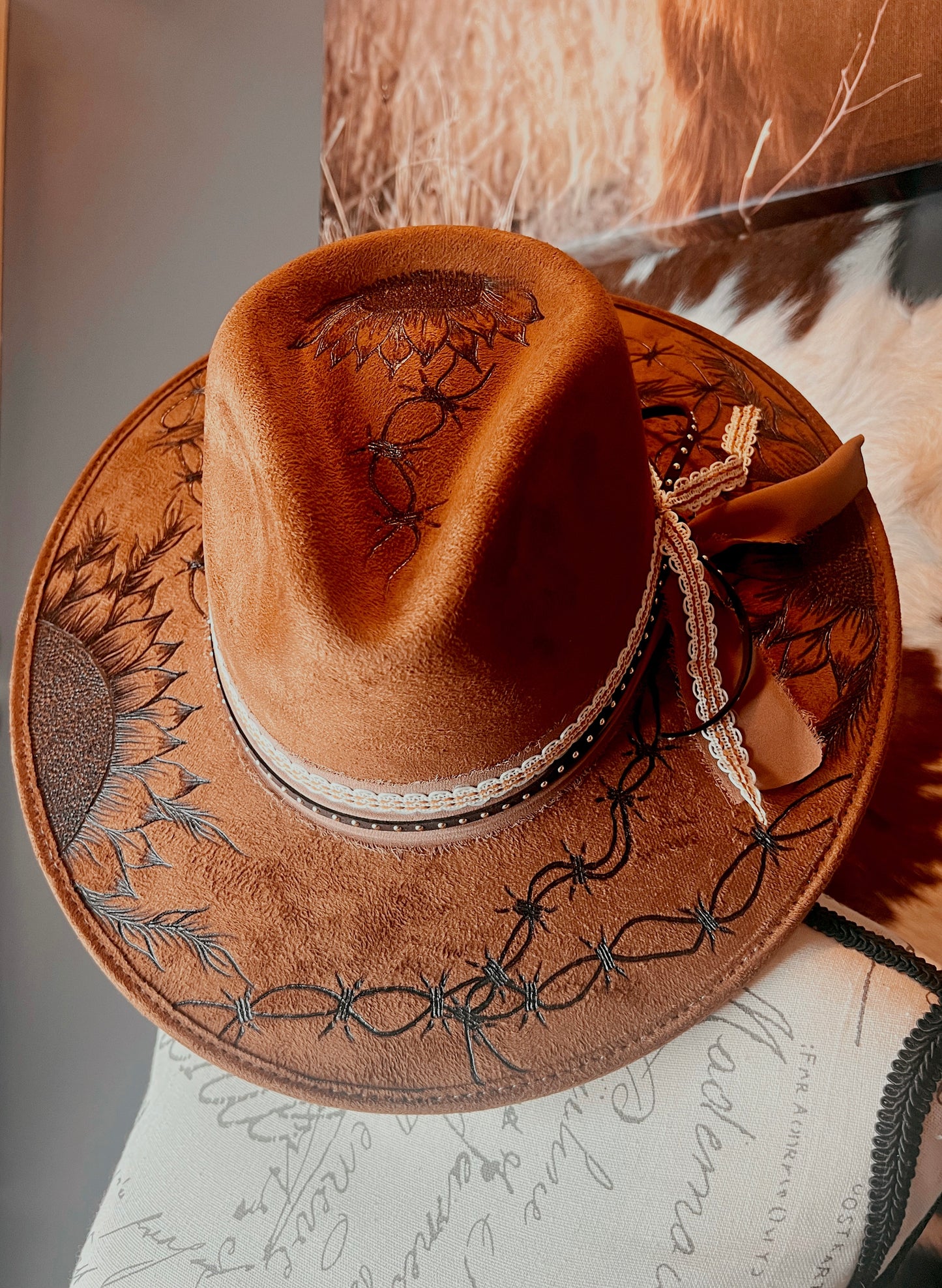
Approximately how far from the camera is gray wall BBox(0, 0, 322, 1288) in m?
1.63

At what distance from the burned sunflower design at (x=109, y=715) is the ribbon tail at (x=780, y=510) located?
47 cm

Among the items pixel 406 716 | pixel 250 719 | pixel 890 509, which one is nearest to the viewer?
pixel 406 716

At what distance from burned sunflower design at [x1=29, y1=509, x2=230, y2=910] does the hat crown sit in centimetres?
15

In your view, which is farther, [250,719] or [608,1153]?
[608,1153]

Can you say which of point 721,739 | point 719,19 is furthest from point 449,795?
point 719,19

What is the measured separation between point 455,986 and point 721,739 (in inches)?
10.7

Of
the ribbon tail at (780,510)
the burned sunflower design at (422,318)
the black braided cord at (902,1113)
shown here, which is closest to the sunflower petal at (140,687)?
the burned sunflower design at (422,318)

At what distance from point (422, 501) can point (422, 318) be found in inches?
6.1

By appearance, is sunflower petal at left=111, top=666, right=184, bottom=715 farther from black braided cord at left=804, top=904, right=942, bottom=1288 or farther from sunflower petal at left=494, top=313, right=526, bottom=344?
black braided cord at left=804, top=904, right=942, bottom=1288

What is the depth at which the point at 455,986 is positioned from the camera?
655 mm

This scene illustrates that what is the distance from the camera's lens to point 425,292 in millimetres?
646

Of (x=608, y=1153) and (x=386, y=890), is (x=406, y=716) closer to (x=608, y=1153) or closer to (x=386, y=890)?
(x=386, y=890)

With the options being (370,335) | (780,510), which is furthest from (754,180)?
(370,335)

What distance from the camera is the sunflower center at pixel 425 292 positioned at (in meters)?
0.63
